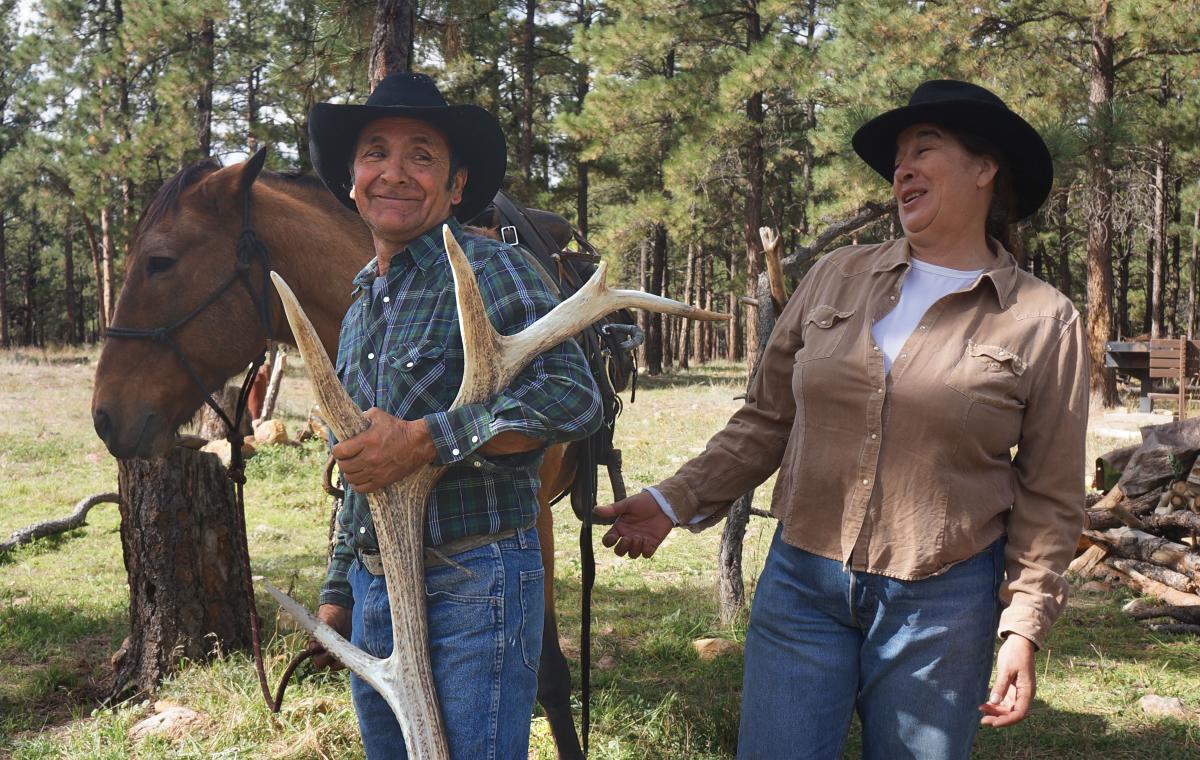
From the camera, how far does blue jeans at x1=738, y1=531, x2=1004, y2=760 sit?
1.95 m

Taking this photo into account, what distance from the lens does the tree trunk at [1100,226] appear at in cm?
1438

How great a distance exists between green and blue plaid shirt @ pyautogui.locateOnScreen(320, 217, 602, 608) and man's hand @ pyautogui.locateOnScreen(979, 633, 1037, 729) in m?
0.97

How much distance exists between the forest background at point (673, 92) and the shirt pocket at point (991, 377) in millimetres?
5731

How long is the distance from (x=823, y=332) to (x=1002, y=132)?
59cm

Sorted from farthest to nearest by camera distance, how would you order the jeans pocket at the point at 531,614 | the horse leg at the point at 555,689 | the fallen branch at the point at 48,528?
the fallen branch at the point at 48,528 → the horse leg at the point at 555,689 → the jeans pocket at the point at 531,614

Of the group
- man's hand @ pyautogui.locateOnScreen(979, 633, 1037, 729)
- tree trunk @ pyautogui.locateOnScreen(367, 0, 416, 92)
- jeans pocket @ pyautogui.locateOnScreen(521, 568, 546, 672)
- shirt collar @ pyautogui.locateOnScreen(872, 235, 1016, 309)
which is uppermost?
tree trunk @ pyautogui.locateOnScreen(367, 0, 416, 92)

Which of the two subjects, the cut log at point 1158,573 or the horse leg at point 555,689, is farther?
the cut log at point 1158,573

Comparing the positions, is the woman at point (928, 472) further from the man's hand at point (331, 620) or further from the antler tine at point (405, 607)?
the man's hand at point (331, 620)

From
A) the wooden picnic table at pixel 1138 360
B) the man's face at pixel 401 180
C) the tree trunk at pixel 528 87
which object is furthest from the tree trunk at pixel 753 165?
the man's face at pixel 401 180

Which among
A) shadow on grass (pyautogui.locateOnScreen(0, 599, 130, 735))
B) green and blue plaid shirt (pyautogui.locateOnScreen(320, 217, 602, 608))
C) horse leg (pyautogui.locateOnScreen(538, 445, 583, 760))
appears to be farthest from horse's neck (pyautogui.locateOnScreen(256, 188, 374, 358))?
shadow on grass (pyautogui.locateOnScreen(0, 599, 130, 735))

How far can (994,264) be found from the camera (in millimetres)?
2115

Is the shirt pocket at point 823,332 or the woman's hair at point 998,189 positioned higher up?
the woman's hair at point 998,189

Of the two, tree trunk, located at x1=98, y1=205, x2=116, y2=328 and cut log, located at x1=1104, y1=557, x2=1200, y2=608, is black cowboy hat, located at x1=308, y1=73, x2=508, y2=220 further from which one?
tree trunk, located at x1=98, y1=205, x2=116, y2=328

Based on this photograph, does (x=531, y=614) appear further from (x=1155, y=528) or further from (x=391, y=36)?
(x=1155, y=528)
